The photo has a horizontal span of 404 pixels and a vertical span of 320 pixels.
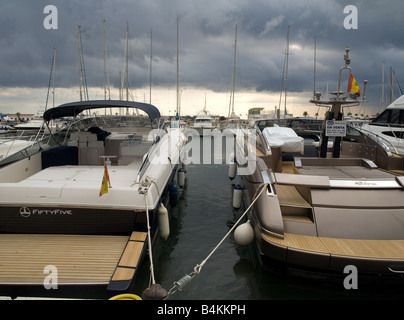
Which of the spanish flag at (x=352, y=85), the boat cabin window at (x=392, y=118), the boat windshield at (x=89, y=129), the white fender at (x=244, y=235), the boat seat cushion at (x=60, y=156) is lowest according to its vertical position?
the white fender at (x=244, y=235)

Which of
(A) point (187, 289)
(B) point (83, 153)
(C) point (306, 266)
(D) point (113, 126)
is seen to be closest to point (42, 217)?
(A) point (187, 289)

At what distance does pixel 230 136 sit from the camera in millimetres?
29656

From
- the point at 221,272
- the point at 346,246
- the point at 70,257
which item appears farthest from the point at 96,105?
the point at 346,246

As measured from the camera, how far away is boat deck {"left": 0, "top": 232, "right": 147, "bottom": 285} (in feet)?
11.5

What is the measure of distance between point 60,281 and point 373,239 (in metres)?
3.91

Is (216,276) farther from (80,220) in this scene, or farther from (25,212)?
(25,212)

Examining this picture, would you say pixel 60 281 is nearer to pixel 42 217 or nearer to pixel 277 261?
pixel 42 217

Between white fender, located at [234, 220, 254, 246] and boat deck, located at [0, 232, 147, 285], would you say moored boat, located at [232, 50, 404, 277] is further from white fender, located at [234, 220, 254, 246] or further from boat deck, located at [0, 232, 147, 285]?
boat deck, located at [0, 232, 147, 285]

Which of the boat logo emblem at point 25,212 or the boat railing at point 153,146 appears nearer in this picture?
the boat logo emblem at point 25,212

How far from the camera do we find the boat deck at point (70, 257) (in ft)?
11.5

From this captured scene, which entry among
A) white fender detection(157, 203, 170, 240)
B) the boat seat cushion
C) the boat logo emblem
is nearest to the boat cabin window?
white fender detection(157, 203, 170, 240)

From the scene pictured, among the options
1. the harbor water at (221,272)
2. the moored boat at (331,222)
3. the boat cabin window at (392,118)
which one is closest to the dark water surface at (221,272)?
the harbor water at (221,272)

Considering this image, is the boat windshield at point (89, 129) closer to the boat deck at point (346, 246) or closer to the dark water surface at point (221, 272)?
the dark water surface at point (221, 272)

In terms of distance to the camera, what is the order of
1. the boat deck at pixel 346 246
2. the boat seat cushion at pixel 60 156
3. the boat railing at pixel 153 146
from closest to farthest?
the boat deck at pixel 346 246, the boat railing at pixel 153 146, the boat seat cushion at pixel 60 156
